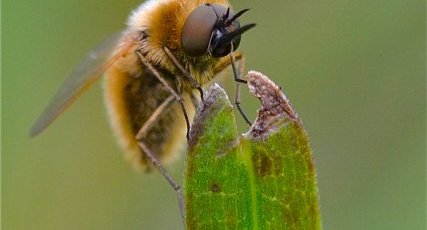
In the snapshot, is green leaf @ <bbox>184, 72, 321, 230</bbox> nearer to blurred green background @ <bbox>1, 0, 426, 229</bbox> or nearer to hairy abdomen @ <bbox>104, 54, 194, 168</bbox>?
hairy abdomen @ <bbox>104, 54, 194, 168</bbox>

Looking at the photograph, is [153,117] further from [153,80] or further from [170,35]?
[170,35]

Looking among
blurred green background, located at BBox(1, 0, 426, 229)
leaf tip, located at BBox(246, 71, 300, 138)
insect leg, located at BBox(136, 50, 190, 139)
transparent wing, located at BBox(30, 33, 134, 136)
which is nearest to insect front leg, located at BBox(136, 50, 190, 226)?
insect leg, located at BBox(136, 50, 190, 139)

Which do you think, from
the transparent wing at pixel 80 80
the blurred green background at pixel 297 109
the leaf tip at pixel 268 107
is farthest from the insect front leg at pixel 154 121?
the leaf tip at pixel 268 107

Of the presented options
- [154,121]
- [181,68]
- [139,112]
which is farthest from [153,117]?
[181,68]

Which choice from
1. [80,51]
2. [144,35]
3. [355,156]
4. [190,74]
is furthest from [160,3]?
[80,51]

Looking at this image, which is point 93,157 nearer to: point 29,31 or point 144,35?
point 29,31
